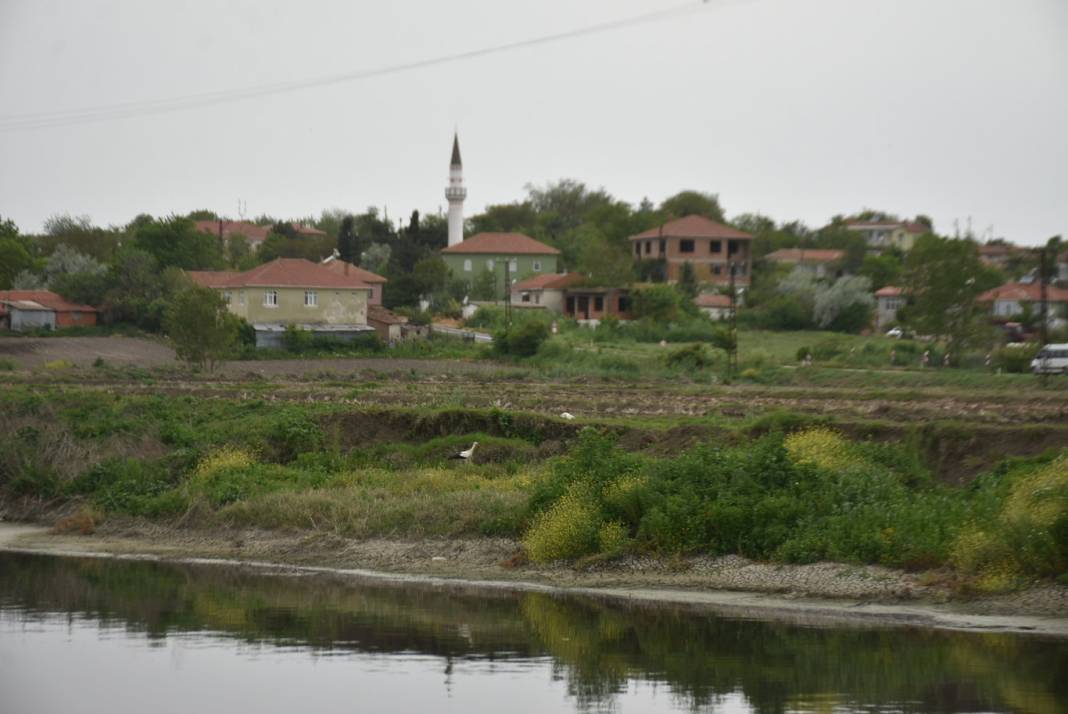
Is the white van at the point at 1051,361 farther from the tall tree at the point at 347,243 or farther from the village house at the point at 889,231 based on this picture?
the village house at the point at 889,231

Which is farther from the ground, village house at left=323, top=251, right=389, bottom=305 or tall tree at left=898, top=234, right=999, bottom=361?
village house at left=323, top=251, right=389, bottom=305

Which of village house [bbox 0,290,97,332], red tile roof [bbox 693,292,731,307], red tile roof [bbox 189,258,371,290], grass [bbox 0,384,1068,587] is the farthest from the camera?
red tile roof [bbox 693,292,731,307]

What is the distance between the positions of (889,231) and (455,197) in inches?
2155

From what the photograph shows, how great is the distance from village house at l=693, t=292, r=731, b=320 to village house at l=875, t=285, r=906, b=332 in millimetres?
9664

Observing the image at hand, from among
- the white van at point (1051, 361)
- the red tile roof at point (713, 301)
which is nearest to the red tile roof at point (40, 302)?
the red tile roof at point (713, 301)

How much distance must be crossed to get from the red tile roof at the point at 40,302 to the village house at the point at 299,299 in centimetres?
1030

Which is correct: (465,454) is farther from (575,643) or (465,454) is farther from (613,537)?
(575,643)

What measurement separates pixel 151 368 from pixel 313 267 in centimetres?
2218

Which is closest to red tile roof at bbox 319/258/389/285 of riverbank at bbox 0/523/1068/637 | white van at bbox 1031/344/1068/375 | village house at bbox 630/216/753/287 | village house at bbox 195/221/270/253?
village house at bbox 630/216/753/287

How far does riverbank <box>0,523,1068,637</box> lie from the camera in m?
24.0

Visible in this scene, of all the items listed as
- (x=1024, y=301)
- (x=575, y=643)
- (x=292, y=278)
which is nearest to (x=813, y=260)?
(x=1024, y=301)

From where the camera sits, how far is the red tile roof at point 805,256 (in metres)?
115

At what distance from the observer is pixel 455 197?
381ft

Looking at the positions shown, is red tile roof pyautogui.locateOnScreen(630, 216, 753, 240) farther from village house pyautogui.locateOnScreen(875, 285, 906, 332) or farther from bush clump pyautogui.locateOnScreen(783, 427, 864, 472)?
bush clump pyautogui.locateOnScreen(783, 427, 864, 472)
